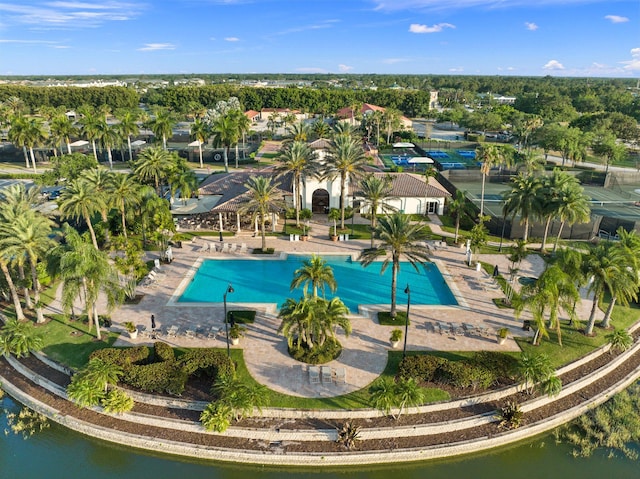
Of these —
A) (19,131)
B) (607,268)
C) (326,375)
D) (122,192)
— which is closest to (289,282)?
(326,375)

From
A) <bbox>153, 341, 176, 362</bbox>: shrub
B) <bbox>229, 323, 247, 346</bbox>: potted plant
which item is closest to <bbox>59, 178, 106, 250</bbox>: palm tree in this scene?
<bbox>153, 341, 176, 362</bbox>: shrub

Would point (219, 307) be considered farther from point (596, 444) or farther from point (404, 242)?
point (596, 444)

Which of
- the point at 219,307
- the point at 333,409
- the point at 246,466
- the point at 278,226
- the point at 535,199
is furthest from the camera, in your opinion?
the point at 278,226

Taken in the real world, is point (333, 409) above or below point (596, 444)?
above

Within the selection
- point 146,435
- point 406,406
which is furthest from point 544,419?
point 146,435

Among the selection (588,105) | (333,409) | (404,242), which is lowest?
(333,409)

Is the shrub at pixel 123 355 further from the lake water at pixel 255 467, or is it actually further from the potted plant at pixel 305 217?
the potted plant at pixel 305 217

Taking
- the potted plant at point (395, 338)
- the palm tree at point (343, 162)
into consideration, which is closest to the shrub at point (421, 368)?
the potted plant at point (395, 338)
